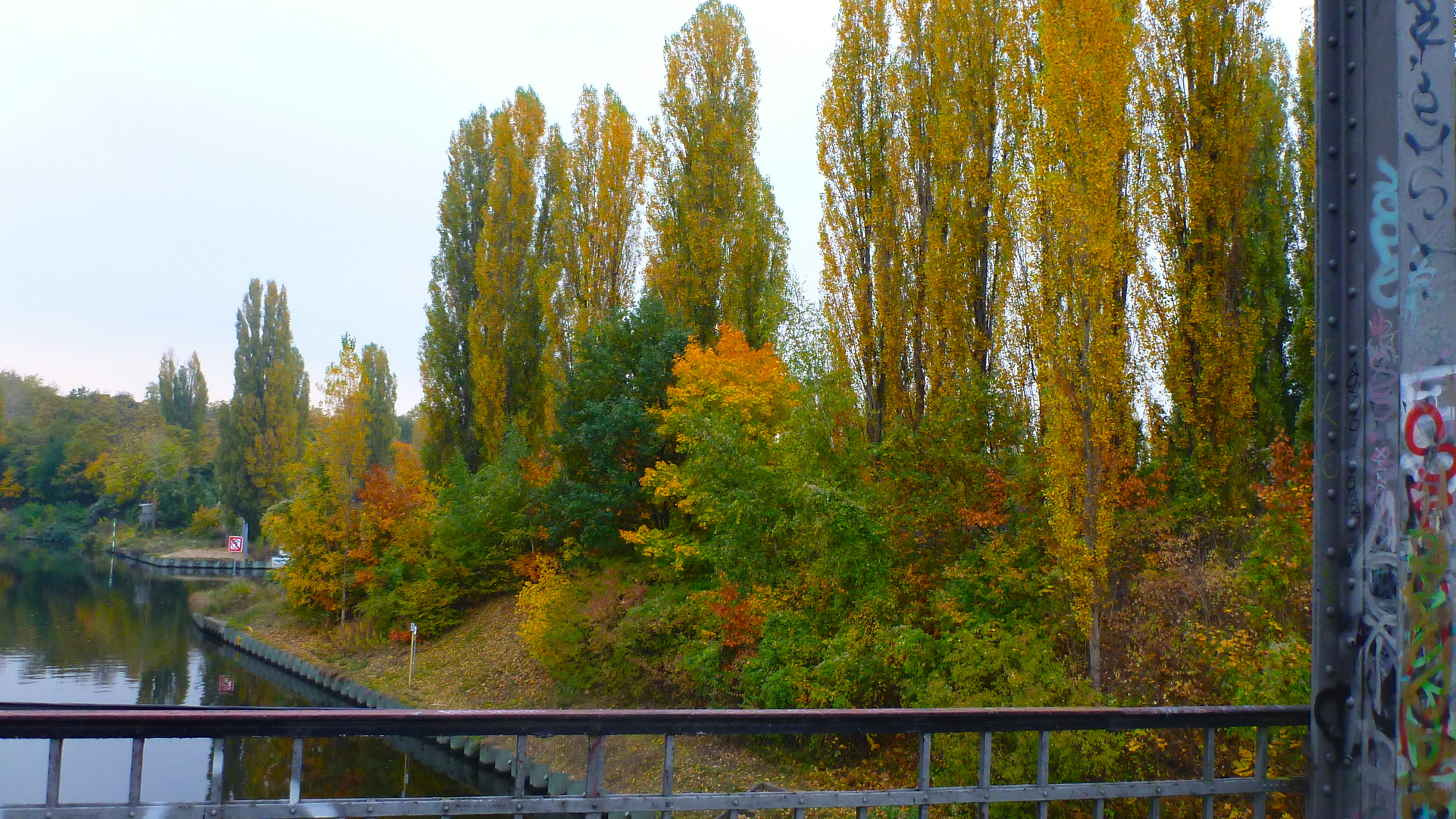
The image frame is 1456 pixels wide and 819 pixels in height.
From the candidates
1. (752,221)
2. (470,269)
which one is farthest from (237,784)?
(470,269)

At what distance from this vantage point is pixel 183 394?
6588cm

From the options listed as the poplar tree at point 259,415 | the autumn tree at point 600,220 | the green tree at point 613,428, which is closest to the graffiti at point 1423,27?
the green tree at point 613,428

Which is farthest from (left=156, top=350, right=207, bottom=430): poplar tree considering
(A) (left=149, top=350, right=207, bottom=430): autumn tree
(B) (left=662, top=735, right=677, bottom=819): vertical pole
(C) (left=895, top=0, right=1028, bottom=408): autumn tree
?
(B) (left=662, top=735, right=677, bottom=819): vertical pole

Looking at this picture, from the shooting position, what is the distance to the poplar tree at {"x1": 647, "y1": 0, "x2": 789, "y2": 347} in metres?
22.2

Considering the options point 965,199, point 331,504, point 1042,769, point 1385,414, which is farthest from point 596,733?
point 331,504

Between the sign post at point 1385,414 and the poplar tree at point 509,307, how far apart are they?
25.0 meters

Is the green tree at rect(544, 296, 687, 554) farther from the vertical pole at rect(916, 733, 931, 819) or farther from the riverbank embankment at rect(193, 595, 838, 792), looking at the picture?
the vertical pole at rect(916, 733, 931, 819)

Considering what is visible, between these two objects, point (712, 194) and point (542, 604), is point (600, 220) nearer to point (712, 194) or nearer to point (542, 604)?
point (712, 194)

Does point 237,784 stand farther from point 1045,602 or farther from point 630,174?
point 630,174

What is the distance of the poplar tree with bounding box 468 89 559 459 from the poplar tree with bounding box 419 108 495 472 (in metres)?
0.48

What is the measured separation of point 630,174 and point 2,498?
61661 millimetres

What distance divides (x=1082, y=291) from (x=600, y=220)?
17.3m

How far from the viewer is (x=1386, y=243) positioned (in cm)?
236

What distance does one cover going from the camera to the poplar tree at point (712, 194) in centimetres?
2225
